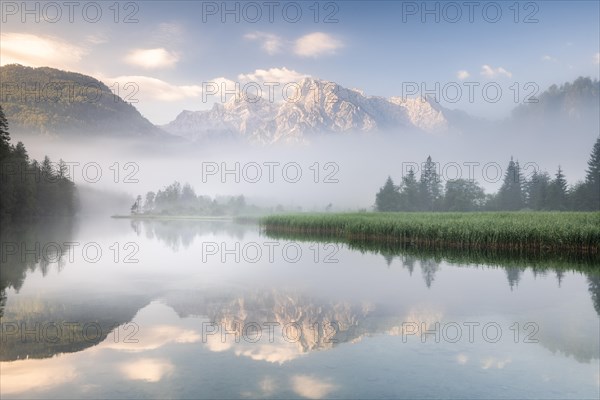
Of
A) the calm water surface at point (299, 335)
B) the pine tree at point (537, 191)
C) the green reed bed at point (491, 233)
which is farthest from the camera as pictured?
the pine tree at point (537, 191)

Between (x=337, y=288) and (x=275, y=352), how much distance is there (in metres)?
9.06

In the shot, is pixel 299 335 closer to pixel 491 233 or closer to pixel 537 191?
A: pixel 491 233

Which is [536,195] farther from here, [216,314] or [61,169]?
[61,169]

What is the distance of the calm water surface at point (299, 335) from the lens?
804cm

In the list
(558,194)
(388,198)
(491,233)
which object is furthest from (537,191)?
(491,233)

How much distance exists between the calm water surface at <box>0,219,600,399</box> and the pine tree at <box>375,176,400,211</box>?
311ft

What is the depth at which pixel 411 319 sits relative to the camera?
43.3 feet

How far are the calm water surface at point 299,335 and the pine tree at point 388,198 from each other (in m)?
94.7

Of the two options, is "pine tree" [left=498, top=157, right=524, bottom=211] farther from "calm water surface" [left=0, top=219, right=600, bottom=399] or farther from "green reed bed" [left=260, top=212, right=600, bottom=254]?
"calm water surface" [left=0, top=219, right=600, bottom=399]

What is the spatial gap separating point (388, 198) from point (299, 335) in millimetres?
108047

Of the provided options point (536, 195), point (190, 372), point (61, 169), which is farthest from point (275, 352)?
point (61, 169)

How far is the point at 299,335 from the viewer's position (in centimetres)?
1130

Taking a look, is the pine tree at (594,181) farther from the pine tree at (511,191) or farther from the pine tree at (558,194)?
the pine tree at (511,191)

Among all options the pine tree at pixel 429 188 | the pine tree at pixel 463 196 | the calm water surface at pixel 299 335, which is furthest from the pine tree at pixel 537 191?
the calm water surface at pixel 299 335
